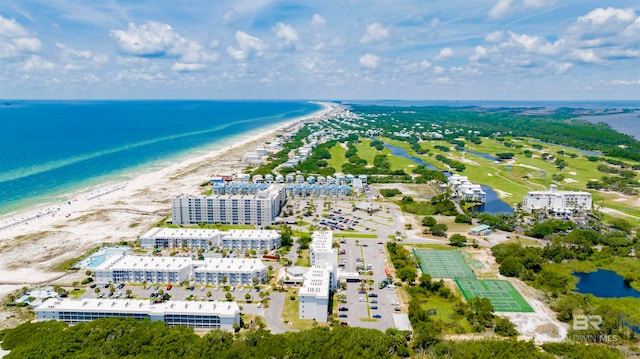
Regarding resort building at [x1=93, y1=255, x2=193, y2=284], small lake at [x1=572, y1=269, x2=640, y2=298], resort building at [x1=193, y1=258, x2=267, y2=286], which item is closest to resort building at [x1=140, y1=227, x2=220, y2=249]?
resort building at [x1=93, y1=255, x2=193, y2=284]

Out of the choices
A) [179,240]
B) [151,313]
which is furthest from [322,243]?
[151,313]

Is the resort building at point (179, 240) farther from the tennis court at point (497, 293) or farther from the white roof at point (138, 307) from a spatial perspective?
the tennis court at point (497, 293)

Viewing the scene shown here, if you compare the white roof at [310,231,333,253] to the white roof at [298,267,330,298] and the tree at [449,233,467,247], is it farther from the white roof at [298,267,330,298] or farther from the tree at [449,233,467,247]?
the tree at [449,233,467,247]

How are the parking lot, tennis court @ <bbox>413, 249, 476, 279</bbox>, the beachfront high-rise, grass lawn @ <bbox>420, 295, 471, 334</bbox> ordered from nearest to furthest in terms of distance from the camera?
1. grass lawn @ <bbox>420, 295, 471, 334</bbox>
2. the parking lot
3. tennis court @ <bbox>413, 249, 476, 279</bbox>
4. the beachfront high-rise

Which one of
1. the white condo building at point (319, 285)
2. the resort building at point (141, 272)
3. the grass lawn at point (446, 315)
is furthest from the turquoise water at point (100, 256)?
the grass lawn at point (446, 315)

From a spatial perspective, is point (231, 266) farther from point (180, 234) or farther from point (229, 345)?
point (229, 345)

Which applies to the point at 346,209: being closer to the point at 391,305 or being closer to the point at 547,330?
the point at 391,305
